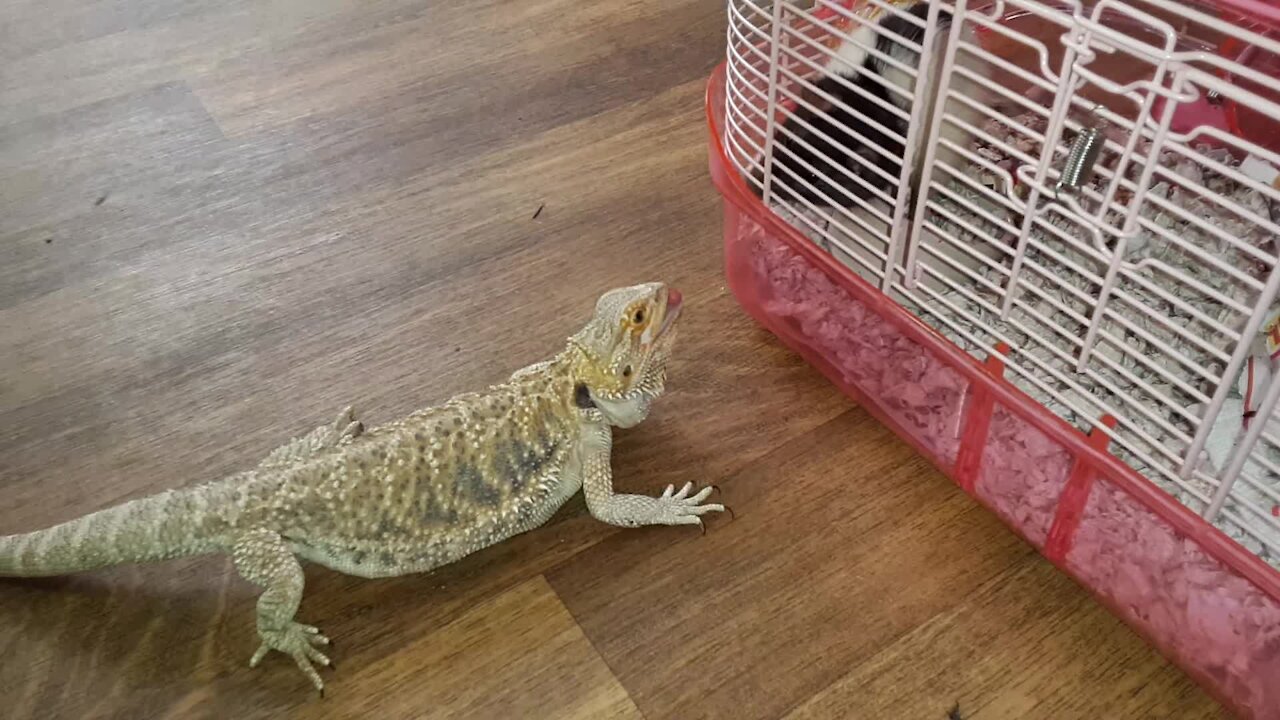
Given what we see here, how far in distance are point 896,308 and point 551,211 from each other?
21.9 inches

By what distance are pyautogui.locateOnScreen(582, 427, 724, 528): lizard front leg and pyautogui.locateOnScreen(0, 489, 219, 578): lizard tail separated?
340mm

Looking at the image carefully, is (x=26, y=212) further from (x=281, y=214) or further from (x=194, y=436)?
(x=194, y=436)

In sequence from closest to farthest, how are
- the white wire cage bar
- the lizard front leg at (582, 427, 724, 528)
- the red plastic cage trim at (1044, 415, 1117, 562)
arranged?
the white wire cage bar < the red plastic cage trim at (1044, 415, 1117, 562) < the lizard front leg at (582, 427, 724, 528)

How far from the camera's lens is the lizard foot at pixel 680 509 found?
3.34ft

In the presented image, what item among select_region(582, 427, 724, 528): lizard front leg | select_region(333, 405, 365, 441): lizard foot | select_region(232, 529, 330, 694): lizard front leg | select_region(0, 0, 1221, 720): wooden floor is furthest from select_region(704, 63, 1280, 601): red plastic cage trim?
select_region(232, 529, 330, 694): lizard front leg

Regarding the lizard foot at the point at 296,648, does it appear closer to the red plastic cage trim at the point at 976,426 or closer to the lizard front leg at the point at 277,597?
the lizard front leg at the point at 277,597

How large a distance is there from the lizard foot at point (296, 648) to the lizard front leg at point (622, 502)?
28 centimetres

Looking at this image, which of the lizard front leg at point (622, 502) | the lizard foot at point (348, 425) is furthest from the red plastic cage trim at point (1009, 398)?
the lizard foot at point (348, 425)

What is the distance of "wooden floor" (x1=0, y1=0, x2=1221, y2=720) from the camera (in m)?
0.93

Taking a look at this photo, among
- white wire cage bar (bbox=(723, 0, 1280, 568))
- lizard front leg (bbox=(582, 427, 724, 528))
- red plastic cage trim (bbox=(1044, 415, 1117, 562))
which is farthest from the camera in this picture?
lizard front leg (bbox=(582, 427, 724, 528))

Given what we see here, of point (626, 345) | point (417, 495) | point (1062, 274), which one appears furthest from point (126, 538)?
point (1062, 274)

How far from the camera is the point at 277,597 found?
36.1 inches

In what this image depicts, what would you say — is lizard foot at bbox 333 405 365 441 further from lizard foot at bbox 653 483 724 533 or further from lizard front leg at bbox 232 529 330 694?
lizard foot at bbox 653 483 724 533

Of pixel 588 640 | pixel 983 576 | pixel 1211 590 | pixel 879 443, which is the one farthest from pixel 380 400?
pixel 1211 590
